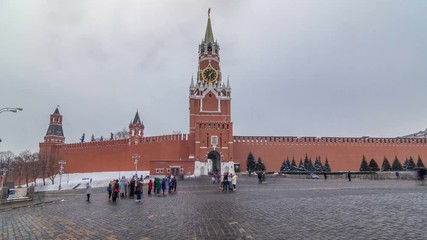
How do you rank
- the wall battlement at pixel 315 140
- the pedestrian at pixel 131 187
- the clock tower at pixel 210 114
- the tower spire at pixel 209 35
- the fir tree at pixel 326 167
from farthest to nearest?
the tower spire at pixel 209 35 < the wall battlement at pixel 315 140 < the fir tree at pixel 326 167 < the clock tower at pixel 210 114 < the pedestrian at pixel 131 187

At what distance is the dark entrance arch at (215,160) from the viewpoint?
45375 millimetres

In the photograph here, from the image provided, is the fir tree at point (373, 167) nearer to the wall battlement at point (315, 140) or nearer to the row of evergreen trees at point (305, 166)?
the row of evergreen trees at point (305, 166)

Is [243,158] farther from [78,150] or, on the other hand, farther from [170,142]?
[78,150]

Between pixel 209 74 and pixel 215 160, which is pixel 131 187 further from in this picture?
pixel 209 74

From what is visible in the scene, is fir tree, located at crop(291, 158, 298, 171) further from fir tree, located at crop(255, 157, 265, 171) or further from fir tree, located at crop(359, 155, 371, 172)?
fir tree, located at crop(359, 155, 371, 172)

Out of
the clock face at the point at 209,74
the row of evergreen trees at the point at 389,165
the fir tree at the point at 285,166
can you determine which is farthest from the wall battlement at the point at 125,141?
the row of evergreen trees at the point at 389,165

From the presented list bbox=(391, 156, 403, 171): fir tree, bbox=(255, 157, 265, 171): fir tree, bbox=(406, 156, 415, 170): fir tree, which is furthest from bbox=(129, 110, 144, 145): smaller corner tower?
bbox=(406, 156, 415, 170): fir tree

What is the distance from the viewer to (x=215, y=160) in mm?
49625

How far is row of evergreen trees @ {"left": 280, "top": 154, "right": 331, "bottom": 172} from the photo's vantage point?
152 ft

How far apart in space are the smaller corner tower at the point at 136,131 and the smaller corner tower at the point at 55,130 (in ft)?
59.0

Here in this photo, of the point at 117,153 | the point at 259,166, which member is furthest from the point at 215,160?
the point at 117,153

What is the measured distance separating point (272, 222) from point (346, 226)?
1.50 m

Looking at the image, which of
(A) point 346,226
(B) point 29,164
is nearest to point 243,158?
(B) point 29,164

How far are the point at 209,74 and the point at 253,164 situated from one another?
16.6 meters
